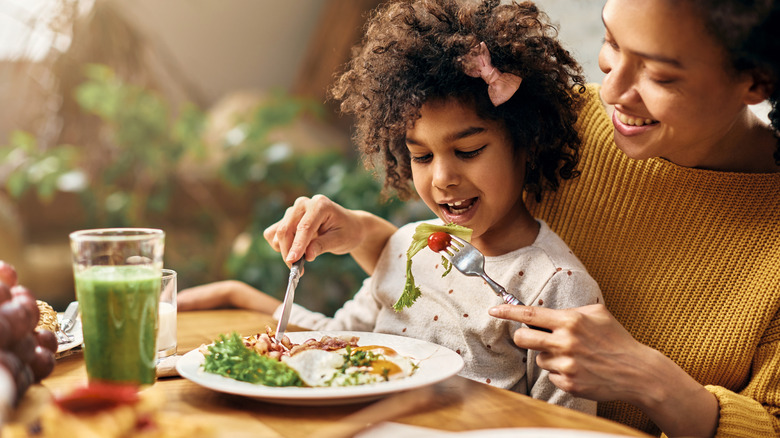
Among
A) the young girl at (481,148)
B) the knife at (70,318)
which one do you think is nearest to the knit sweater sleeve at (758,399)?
the young girl at (481,148)

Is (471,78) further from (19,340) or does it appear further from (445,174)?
Result: (19,340)

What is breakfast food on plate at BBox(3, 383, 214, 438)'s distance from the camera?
0.71 m

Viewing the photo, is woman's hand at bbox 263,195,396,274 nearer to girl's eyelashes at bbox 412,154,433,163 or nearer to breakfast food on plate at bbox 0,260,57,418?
girl's eyelashes at bbox 412,154,433,163

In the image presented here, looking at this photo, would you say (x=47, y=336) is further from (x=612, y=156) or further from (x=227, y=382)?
(x=612, y=156)

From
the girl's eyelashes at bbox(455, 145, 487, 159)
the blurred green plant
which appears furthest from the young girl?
the blurred green plant

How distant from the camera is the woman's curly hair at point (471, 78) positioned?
1403 millimetres

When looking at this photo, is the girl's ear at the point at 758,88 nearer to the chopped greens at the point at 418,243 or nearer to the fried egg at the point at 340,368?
the chopped greens at the point at 418,243

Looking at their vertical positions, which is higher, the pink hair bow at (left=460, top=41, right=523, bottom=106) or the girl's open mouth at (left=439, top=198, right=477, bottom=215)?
the pink hair bow at (left=460, top=41, right=523, bottom=106)

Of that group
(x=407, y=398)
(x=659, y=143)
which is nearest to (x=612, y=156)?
(x=659, y=143)

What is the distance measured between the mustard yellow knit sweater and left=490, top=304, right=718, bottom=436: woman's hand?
91mm

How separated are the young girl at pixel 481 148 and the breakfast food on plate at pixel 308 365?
0.36m

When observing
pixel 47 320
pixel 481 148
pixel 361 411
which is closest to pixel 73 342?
pixel 47 320

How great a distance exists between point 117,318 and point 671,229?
3.76 feet

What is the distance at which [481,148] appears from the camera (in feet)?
4.58
